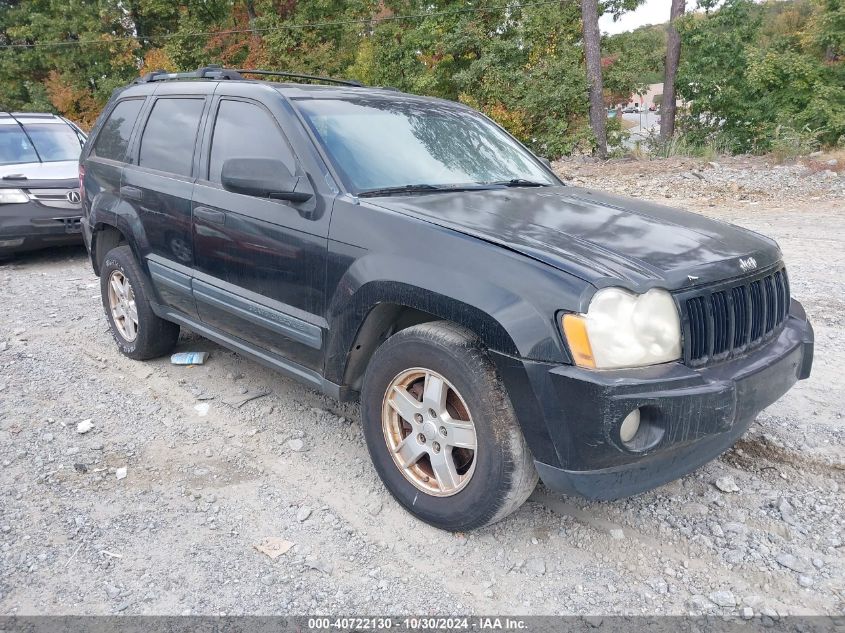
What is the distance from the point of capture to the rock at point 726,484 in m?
3.23

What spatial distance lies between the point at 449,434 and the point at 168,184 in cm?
254

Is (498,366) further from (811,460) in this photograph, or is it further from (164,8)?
(164,8)

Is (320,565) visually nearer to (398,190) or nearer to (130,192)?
(398,190)

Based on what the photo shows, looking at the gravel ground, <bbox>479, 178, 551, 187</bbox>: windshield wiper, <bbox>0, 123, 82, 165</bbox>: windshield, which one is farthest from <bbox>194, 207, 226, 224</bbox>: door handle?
<bbox>0, 123, 82, 165</bbox>: windshield

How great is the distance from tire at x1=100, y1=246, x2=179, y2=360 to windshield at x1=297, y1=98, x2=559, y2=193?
6.25ft

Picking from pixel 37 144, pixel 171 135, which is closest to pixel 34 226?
pixel 37 144

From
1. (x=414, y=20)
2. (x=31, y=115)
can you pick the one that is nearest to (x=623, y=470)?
(x=31, y=115)

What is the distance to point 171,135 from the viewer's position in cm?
438

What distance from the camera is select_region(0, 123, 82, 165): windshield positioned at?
8.74 m

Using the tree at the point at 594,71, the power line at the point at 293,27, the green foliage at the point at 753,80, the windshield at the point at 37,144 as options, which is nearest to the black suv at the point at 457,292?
the windshield at the point at 37,144

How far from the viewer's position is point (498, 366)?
258cm

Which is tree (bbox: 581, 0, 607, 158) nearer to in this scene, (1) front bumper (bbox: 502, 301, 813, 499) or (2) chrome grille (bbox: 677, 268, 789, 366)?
(2) chrome grille (bbox: 677, 268, 789, 366)

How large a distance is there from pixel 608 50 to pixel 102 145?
70.6ft

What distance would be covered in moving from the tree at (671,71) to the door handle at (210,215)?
19.9 meters
